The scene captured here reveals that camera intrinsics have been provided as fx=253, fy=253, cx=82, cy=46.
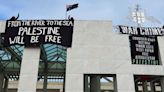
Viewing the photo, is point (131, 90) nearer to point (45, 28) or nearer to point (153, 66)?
point (153, 66)

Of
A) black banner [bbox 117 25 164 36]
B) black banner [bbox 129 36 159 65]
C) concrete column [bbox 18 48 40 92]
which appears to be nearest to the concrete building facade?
concrete column [bbox 18 48 40 92]

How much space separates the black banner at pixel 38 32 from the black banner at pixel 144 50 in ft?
23.6

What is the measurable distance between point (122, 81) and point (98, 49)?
13.9ft

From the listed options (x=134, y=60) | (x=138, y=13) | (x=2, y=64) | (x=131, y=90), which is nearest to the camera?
(x=131, y=90)

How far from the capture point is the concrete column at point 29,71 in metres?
25.6

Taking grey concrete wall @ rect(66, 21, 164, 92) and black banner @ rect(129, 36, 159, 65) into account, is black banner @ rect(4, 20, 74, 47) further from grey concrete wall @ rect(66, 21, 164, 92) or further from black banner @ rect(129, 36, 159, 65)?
black banner @ rect(129, 36, 159, 65)

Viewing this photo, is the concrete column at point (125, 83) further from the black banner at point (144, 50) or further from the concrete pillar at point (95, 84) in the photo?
the concrete pillar at point (95, 84)

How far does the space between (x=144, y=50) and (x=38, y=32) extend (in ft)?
39.4

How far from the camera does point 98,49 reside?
27.3m

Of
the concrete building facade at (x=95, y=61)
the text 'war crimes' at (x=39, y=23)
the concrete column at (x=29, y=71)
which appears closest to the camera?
the concrete column at (x=29, y=71)

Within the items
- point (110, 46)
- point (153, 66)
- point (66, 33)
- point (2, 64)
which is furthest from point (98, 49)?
point (2, 64)

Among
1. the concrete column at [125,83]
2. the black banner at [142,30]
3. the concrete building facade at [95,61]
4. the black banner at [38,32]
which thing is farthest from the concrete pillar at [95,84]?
the black banner at [38,32]

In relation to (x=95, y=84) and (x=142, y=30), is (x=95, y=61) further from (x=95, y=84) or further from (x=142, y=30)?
(x=142, y=30)

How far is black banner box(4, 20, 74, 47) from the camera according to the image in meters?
27.4
